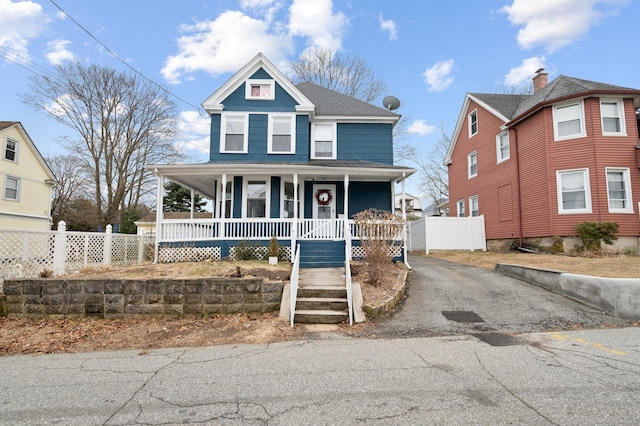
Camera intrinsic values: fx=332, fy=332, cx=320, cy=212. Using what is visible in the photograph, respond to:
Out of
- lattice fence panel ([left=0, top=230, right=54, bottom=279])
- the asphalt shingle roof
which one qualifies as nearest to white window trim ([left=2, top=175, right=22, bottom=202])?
lattice fence panel ([left=0, top=230, right=54, bottom=279])

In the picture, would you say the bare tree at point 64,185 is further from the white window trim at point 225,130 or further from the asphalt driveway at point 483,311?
the asphalt driveway at point 483,311

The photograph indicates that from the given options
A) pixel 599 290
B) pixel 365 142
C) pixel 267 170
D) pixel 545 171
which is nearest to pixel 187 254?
pixel 267 170

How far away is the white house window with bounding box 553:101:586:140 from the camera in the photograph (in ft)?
44.9

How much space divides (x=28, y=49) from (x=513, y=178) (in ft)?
75.4

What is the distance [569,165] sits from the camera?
44.8ft

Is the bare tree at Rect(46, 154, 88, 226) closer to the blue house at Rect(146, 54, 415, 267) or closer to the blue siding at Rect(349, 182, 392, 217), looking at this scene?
the blue house at Rect(146, 54, 415, 267)

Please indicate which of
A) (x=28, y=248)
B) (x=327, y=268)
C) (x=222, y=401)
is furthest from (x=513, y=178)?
(x=28, y=248)

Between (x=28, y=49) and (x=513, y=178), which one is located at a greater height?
(x=28, y=49)

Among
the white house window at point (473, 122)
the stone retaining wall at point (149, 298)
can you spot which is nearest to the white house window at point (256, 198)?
the stone retaining wall at point (149, 298)

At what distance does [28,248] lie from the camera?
25.9 ft

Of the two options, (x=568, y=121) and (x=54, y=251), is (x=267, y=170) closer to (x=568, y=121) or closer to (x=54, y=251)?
(x=54, y=251)

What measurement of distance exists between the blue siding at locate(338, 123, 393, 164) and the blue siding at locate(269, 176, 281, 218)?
3148mm

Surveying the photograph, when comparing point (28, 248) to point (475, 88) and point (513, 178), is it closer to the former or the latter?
point (513, 178)

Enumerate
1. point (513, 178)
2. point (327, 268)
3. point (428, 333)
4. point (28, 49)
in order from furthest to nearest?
point (513, 178) → point (28, 49) → point (327, 268) → point (428, 333)
